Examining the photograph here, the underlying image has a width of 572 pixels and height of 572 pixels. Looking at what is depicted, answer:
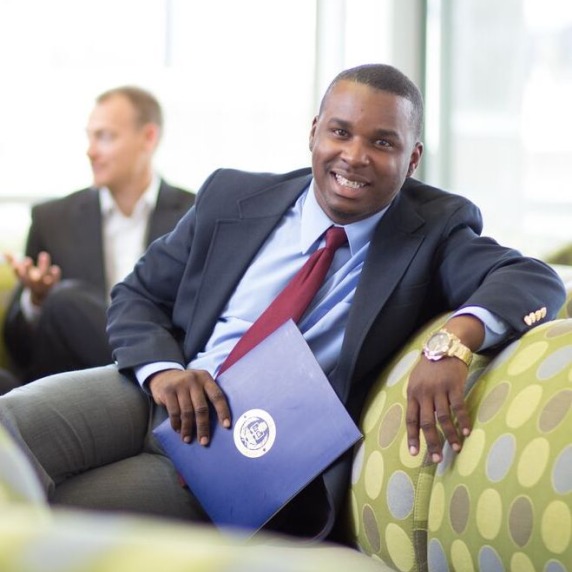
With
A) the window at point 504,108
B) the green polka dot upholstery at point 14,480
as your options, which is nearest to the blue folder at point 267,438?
the green polka dot upholstery at point 14,480

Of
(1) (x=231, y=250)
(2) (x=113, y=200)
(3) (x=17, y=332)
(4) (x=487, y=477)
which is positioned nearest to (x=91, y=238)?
(2) (x=113, y=200)

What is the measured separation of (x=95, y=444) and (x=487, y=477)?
0.74 m

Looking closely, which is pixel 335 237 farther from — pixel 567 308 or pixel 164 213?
pixel 164 213

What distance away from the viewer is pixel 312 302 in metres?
2.01

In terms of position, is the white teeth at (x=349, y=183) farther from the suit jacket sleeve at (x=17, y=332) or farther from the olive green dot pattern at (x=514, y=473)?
the suit jacket sleeve at (x=17, y=332)

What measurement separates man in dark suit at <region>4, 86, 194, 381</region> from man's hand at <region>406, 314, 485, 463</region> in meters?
2.00

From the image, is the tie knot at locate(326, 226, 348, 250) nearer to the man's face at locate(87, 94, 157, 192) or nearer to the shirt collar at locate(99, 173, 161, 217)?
the shirt collar at locate(99, 173, 161, 217)

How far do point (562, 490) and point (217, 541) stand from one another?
33.1 inches

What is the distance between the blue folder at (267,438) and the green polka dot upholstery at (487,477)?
0.23 feet

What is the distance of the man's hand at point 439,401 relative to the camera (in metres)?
1.61

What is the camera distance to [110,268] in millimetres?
3887

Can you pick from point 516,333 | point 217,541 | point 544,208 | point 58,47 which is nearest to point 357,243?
point 516,333

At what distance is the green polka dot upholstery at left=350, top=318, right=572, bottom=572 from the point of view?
1420mm

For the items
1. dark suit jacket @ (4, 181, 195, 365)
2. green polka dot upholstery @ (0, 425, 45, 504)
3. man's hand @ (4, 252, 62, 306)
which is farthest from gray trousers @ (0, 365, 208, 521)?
dark suit jacket @ (4, 181, 195, 365)
